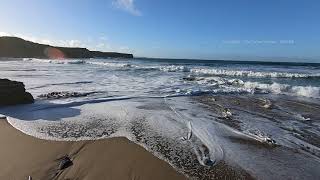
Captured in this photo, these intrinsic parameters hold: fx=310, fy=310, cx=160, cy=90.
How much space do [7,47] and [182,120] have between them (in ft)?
294

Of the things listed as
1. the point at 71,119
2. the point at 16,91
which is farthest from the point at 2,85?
the point at 71,119

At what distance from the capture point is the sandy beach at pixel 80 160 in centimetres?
421

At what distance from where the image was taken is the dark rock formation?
28.6 feet

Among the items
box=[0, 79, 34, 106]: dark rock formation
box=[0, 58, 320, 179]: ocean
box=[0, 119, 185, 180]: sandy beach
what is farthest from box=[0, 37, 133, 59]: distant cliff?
box=[0, 119, 185, 180]: sandy beach

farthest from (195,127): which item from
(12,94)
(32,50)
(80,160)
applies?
(32,50)

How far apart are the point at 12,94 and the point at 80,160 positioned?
521 centimetres

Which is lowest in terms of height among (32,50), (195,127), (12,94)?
(32,50)

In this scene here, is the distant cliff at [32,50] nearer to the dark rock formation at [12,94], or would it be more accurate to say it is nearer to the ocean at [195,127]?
the dark rock formation at [12,94]

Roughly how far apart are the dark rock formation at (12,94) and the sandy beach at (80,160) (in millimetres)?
3270

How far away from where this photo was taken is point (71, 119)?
23.7 feet

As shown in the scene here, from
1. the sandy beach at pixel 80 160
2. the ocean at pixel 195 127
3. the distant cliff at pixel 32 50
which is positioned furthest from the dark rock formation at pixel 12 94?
the distant cliff at pixel 32 50

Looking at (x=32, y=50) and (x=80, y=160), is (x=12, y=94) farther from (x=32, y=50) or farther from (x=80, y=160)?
(x=32, y=50)

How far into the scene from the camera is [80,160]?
15.5ft

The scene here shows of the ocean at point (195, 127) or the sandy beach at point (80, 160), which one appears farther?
the ocean at point (195, 127)
